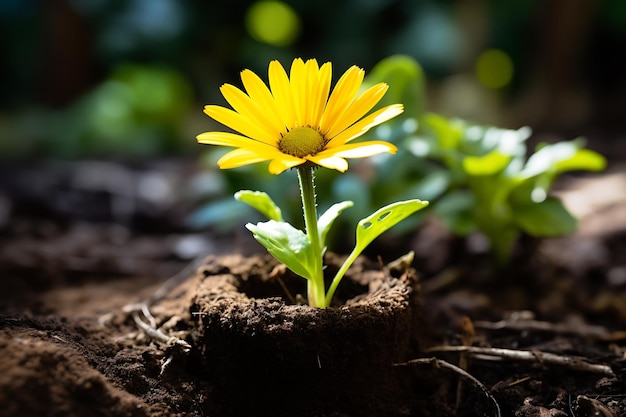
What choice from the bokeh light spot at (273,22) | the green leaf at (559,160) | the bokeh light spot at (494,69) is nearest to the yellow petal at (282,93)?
the green leaf at (559,160)

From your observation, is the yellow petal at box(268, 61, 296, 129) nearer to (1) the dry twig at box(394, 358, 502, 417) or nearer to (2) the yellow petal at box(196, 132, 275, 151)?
(2) the yellow petal at box(196, 132, 275, 151)

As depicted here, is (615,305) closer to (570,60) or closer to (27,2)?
(570,60)

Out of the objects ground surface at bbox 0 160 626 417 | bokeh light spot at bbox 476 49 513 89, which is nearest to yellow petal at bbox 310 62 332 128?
ground surface at bbox 0 160 626 417

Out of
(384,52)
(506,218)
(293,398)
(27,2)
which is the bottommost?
(293,398)

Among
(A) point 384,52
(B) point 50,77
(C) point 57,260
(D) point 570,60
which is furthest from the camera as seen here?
(B) point 50,77

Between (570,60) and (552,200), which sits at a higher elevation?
(570,60)

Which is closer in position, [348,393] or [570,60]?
[348,393]

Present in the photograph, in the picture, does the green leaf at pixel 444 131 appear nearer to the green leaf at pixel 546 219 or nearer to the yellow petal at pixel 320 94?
the green leaf at pixel 546 219

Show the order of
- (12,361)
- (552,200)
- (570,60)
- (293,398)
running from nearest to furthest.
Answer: (12,361)
(293,398)
(552,200)
(570,60)

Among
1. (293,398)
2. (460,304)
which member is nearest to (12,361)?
(293,398)
